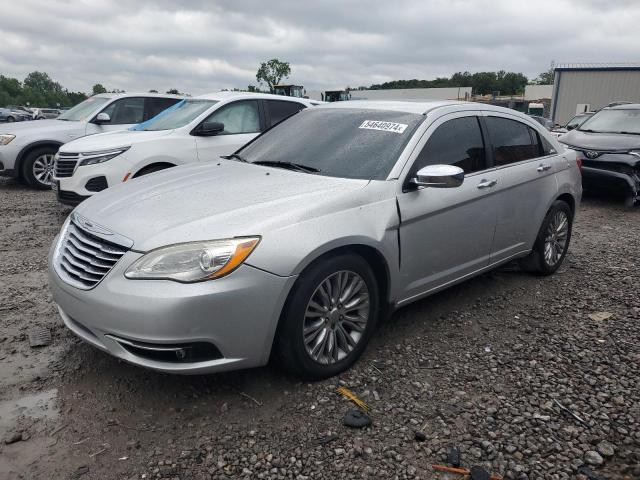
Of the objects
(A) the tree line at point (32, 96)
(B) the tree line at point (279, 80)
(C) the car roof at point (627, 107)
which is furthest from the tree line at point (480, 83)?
(C) the car roof at point (627, 107)

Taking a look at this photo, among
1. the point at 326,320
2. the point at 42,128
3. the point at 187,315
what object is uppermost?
the point at 42,128

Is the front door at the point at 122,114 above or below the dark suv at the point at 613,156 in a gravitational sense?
above

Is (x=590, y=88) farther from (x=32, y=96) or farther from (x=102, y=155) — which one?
(x=32, y=96)

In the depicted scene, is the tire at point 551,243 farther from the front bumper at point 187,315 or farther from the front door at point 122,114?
the front door at point 122,114

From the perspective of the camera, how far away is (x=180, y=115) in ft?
24.2

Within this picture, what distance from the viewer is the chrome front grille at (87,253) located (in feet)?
9.12

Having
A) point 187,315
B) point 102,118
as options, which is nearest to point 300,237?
point 187,315

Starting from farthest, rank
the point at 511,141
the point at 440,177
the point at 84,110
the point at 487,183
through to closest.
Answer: the point at 84,110 → the point at 511,141 → the point at 487,183 → the point at 440,177

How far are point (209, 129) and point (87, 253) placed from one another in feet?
13.5

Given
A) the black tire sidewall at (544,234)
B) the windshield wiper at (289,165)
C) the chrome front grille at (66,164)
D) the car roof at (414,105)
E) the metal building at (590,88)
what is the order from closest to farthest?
the windshield wiper at (289,165)
the car roof at (414,105)
the black tire sidewall at (544,234)
the chrome front grille at (66,164)
the metal building at (590,88)

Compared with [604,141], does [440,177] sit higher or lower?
higher

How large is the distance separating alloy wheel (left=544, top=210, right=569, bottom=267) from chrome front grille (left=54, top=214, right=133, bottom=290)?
3802mm

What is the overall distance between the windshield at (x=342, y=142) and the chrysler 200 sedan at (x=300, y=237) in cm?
1

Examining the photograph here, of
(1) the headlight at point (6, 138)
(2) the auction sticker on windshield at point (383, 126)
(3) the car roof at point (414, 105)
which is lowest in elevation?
(1) the headlight at point (6, 138)
